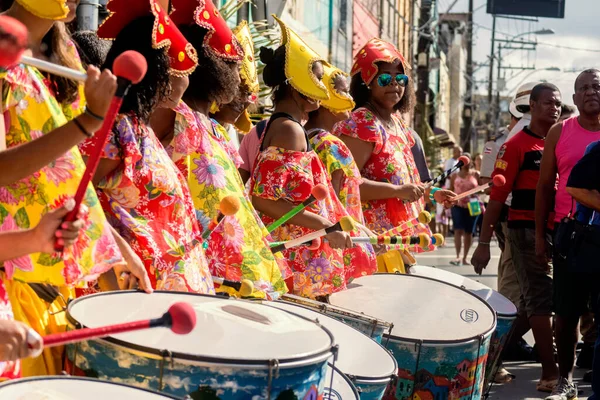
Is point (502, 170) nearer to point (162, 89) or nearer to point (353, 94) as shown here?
point (353, 94)

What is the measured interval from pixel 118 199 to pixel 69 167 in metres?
0.60

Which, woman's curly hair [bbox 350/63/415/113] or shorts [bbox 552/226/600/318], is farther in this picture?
woman's curly hair [bbox 350/63/415/113]

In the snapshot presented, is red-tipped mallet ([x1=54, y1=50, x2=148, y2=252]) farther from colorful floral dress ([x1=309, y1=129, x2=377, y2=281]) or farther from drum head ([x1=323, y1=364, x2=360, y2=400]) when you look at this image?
colorful floral dress ([x1=309, y1=129, x2=377, y2=281])

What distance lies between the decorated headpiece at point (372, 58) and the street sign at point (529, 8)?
38439 mm

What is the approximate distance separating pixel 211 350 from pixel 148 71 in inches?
40.0

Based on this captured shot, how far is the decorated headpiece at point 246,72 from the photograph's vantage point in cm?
460

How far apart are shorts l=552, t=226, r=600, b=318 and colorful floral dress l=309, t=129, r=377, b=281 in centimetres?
121

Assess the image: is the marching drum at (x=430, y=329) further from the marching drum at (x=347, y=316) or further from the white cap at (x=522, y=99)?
the white cap at (x=522, y=99)

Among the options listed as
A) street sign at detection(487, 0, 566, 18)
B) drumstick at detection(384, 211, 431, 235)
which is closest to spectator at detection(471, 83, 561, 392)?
drumstick at detection(384, 211, 431, 235)

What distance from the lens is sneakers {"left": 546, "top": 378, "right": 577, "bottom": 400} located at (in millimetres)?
5385

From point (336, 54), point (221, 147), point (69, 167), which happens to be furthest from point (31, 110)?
point (336, 54)

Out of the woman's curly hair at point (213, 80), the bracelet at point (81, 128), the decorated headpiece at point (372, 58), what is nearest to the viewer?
the bracelet at point (81, 128)

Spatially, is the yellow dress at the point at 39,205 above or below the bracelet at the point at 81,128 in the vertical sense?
below

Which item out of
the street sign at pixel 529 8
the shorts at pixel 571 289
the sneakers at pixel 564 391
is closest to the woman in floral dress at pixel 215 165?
the shorts at pixel 571 289
